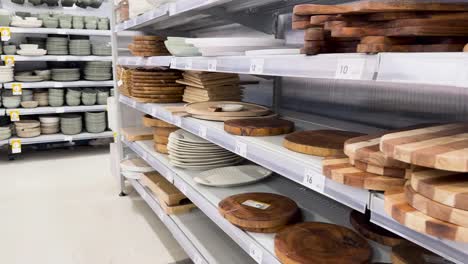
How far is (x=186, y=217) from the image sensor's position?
83.2 inches

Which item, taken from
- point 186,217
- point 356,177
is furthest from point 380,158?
point 186,217

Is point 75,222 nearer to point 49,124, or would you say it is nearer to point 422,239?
point 49,124

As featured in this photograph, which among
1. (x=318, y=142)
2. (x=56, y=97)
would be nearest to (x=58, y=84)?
(x=56, y=97)

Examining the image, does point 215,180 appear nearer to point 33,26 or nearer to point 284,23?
point 284,23

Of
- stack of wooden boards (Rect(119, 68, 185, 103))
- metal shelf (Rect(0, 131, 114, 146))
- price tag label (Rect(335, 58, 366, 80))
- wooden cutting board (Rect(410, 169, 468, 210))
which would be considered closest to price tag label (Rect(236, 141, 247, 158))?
price tag label (Rect(335, 58, 366, 80))

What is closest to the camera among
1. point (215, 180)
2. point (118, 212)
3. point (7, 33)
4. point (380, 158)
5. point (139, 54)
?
point (380, 158)

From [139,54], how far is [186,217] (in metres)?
1.07

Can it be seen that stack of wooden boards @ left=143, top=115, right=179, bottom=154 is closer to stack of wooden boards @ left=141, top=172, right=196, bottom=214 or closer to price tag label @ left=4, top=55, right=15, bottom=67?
stack of wooden boards @ left=141, top=172, right=196, bottom=214

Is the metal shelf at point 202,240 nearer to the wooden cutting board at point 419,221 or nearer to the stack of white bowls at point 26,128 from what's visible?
the wooden cutting board at point 419,221

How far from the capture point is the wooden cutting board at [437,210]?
0.60 metres

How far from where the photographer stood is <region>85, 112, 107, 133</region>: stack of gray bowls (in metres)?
4.63

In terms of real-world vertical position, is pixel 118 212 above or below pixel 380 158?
below

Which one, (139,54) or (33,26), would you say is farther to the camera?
(33,26)

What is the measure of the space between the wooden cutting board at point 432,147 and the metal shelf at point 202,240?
1.03 metres
